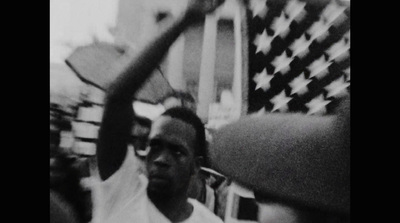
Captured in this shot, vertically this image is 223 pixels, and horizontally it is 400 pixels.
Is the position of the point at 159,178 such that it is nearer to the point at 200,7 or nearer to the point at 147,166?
the point at 147,166

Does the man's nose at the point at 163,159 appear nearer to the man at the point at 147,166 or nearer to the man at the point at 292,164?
the man at the point at 147,166

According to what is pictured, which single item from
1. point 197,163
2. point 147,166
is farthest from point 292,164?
point 147,166

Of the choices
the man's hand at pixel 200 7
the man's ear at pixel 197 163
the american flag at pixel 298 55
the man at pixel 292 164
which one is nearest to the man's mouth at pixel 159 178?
the man's ear at pixel 197 163

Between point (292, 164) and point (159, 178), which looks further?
point (292, 164)

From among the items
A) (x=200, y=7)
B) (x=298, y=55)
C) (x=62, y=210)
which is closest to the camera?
(x=62, y=210)

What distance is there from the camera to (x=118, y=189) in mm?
2469

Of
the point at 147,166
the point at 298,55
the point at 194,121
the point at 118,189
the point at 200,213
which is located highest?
the point at 298,55

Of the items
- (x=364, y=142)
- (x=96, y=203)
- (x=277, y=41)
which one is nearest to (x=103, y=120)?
(x=96, y=203)

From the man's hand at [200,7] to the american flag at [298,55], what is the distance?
0.63 ft

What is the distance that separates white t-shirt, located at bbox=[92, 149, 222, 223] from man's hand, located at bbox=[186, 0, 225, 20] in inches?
30.0

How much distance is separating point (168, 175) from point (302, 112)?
787 mm

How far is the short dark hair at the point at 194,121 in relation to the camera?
99.0 inches

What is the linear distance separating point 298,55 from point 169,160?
89cm

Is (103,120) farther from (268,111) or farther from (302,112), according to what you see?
(302,112)
